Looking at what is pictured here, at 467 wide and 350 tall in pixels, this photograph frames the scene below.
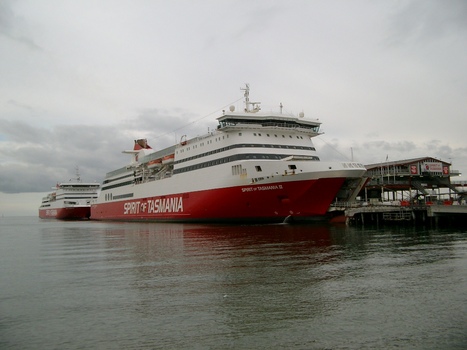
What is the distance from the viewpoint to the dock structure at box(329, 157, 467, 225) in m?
31.9

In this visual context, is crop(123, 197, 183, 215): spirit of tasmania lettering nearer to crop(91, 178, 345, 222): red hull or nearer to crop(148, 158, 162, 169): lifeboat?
crop(91, 178, 345, 222): red hull

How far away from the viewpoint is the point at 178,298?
10.3 m

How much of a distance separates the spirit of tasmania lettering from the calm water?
2518 centimetres

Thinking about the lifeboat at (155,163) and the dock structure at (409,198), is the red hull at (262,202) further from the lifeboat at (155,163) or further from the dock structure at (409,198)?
the lifeboat at (155,163)

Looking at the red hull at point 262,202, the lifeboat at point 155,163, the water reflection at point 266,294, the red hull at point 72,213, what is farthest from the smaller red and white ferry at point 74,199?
the water reflection at point 266,294

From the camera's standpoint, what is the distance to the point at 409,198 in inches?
1811

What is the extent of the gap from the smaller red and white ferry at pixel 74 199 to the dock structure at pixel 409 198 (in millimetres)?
60535

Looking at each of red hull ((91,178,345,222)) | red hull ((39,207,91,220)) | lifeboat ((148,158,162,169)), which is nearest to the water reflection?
red hull ((91,178,345,222))

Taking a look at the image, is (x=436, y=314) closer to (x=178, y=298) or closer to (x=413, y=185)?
(x=178, y=298)

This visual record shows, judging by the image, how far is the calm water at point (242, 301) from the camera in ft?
24.5

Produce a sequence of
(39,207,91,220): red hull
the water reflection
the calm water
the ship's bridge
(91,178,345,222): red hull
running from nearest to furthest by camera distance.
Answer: the calm water → the water reflection → (91,178,345,222): red hull → the ship's bridge → (39,207,91,220): red hull

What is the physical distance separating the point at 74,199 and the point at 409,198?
2672 inches

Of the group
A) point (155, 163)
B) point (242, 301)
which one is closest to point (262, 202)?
point (242, 301)

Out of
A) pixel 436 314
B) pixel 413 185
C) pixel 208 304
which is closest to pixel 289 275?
pixel 208 304
